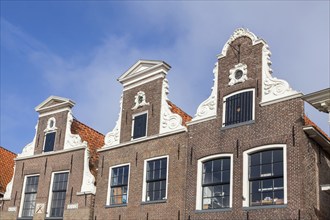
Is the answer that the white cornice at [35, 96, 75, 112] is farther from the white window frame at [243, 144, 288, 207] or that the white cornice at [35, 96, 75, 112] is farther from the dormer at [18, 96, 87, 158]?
the white window frame at [243, 144, 288, 207]

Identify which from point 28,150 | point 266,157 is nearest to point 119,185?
point 266,157

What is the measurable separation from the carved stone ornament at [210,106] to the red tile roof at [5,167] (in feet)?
46.8

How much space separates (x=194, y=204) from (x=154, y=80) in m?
6.08

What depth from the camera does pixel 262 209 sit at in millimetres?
15188

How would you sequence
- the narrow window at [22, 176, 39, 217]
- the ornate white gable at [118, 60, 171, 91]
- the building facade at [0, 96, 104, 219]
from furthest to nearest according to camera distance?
the narrow window at [22, 176, 39, 217] → the building facade at [0, 96, 104, 219] → the ornate white gable at [118, 60, 171, 91]

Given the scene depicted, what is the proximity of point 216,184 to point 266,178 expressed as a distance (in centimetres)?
210

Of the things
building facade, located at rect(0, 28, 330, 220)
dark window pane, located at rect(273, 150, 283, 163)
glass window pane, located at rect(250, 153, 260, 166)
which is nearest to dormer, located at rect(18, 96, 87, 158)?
building facade, located at rect(0, 28, 330, 220)

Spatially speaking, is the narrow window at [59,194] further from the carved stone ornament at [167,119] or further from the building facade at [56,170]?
the carved stone ornament at [167,119]

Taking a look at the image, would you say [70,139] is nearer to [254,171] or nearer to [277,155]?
[254,171]

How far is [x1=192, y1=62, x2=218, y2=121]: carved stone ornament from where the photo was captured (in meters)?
17.9

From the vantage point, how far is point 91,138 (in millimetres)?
24609

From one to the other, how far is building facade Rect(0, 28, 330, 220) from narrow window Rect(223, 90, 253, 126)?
4 centimetres

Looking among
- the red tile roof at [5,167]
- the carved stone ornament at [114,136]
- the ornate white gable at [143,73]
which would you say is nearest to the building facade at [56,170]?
the carved stone ornament at [114,136]

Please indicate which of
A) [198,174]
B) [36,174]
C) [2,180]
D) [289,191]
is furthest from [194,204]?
[2,180]
